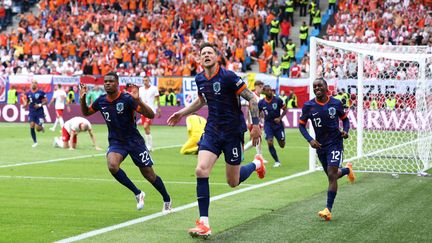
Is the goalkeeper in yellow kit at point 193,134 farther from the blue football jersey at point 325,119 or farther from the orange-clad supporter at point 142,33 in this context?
the orange-clad supporter at point 142,33

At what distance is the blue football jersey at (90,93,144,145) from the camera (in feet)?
40.5

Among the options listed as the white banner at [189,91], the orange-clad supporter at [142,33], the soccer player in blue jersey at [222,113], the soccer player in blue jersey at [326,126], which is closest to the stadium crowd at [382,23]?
the orange-clad supporter at [142,33]

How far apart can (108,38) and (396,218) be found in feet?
130

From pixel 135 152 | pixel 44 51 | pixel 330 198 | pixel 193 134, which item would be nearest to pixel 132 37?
pixel 44 51

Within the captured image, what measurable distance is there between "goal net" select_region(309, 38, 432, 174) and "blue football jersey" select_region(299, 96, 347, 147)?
6880 mm

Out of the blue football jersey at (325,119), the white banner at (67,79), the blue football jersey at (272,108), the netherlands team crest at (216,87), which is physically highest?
the netherlands team crest at (216,87)

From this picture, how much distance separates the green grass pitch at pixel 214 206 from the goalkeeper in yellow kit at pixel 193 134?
2.96 m

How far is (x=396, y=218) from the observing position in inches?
476

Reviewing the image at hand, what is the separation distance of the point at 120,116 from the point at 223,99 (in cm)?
210

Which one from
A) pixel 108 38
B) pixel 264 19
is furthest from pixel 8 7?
pixel 264 19

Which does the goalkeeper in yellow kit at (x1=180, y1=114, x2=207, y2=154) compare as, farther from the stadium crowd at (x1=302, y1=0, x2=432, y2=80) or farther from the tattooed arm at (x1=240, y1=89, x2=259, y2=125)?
the tattooed arm at (x1=240, y1=89, x2=259, y2=125)

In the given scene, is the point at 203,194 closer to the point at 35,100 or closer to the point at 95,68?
the point at 35,100

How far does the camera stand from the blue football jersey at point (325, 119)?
1285cm

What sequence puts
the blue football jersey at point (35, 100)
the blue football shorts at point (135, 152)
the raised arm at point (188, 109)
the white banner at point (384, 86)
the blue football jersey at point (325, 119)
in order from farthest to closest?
the blue football jersey at point (35, 100)
the white banner at point (384, 86)
the blue football jersey at point (325, 119)
the blue football shorts at point (135, 152)
the raised arm at point (188, 109)
